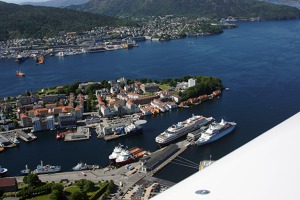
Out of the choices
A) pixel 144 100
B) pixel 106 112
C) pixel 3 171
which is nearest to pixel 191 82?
pixel 144 100

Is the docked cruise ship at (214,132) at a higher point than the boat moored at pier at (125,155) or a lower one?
higher

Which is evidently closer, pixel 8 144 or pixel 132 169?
pixel 132 169

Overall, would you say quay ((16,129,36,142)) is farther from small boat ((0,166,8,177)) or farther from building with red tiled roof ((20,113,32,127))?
small boat ((0,166,8,177))

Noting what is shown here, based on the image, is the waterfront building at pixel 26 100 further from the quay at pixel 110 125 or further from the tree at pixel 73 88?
the quay at pixel 110 125

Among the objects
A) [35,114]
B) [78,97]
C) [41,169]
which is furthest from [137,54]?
[41,169]

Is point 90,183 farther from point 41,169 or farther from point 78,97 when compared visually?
point 78,97

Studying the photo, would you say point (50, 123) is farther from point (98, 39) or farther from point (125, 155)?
point (98, 39)

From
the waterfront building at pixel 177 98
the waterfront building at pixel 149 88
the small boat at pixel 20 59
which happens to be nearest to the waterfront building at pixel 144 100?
the waterfront building at pixel 177 98
